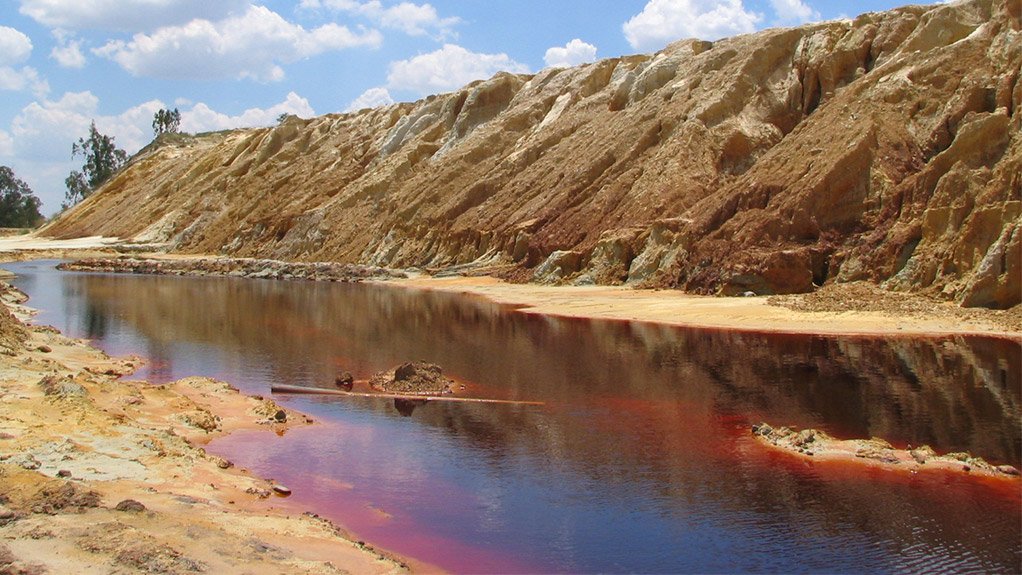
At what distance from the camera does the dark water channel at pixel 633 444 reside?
11.6 m

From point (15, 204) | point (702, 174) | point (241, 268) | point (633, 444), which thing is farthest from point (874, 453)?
point (15, 204)

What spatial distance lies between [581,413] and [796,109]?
38434 mm

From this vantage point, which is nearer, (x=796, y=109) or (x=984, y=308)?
(x=984, y=308)

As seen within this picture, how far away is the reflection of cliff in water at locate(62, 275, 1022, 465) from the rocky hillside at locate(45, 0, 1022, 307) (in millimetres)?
8780

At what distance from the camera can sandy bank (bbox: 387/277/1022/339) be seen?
95.8ft

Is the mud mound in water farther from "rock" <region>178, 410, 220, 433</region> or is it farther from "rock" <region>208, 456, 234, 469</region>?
"rock" <region>208, 456, 234, 469</region>

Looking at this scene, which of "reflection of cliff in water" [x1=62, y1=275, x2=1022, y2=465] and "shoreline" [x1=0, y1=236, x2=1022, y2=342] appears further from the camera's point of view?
"shoreline" [x1=0, y1=236, x2=1022, y2=342]

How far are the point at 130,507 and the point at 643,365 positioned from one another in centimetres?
1646

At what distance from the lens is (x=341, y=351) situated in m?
28.1

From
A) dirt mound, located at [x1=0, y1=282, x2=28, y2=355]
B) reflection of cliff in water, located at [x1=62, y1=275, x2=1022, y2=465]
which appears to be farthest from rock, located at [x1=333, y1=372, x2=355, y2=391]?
dirt mound, located at [x1=0, y1=282, x2=28, y2=355]

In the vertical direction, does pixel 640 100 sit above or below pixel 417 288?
above

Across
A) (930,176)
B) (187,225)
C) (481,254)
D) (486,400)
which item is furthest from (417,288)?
(187,225)

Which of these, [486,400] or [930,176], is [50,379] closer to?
[486,400]

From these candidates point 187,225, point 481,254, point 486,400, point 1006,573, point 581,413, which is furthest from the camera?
point 187,225
